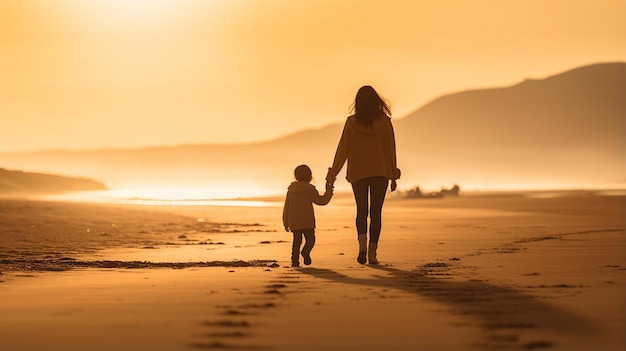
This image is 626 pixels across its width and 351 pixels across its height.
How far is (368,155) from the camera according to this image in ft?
38.2

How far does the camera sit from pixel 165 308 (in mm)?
7297

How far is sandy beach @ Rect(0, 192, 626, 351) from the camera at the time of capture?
607 cm

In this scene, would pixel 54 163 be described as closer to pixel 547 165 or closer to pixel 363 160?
pixel 547 165

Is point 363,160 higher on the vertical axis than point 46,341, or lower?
higher

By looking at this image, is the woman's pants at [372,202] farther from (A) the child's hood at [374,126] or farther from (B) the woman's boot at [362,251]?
(A) the child's hood at [374,126]

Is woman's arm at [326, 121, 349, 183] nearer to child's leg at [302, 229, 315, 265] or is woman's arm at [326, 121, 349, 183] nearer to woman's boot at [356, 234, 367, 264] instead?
child's leg at [302, 229, 315, 265]

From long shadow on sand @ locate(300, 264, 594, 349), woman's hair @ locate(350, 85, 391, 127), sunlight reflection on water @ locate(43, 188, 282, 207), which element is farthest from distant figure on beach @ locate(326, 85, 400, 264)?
sunlight reflection on water @ locate(43, 188, 282, 207)

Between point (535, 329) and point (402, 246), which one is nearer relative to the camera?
point (535, 329)

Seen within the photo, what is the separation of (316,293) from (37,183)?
56304 millimetres

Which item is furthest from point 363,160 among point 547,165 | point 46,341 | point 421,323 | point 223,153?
point 223,153

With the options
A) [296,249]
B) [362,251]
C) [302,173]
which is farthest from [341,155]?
[296,249]

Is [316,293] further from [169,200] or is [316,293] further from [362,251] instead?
[169,200]

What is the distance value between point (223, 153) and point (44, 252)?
577 feet

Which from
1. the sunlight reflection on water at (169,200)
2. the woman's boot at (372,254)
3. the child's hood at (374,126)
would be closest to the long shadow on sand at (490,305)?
the woman's boot at (372,254)
